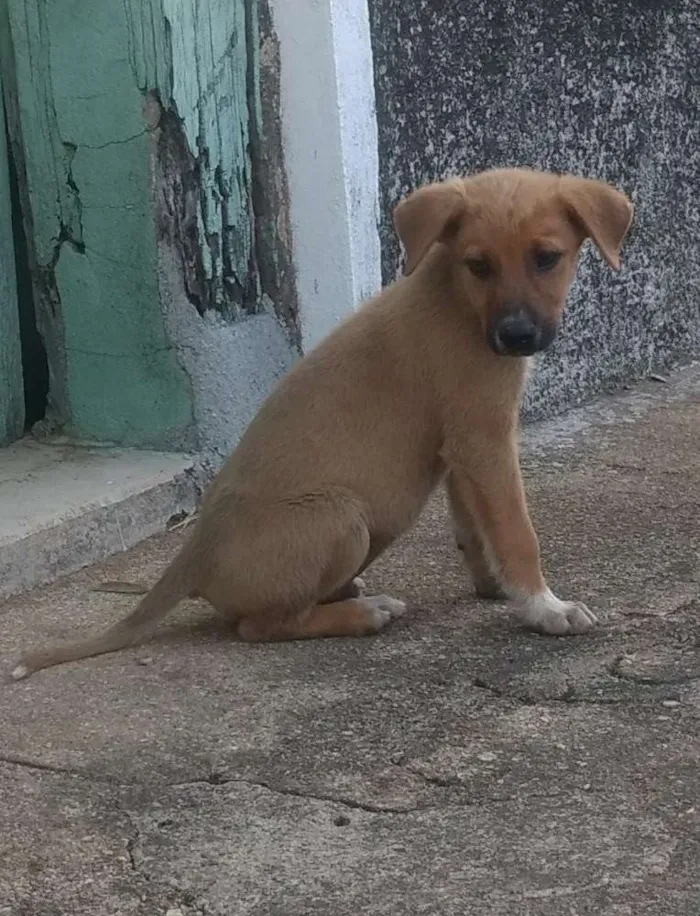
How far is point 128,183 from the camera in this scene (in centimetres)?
466

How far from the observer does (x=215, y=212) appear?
4.78 metres

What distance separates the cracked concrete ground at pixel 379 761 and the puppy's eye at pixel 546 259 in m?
0.90

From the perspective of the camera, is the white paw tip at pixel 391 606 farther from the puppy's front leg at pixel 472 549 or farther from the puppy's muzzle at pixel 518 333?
the puppy's muzzle at pixel 518 333

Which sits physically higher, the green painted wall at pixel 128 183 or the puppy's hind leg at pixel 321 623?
the green painted wall at pixel 128 183

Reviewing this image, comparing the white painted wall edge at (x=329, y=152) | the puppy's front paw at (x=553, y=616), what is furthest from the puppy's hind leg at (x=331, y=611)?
the white painted wall edge at (x=329, y=152)

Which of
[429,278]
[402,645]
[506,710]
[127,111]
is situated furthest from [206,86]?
[506,710]

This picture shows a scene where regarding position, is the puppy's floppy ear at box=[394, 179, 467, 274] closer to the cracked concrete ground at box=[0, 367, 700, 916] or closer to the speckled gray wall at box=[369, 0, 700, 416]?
the cracked concrete ground at box=[0, 367, 700, 916]

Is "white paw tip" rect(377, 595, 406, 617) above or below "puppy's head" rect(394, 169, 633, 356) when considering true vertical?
below

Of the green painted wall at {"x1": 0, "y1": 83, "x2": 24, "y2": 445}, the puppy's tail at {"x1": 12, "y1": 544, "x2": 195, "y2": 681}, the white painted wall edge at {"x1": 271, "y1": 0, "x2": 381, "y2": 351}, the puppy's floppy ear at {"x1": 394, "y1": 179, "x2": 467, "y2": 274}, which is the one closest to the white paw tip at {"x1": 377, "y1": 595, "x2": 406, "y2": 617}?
the puppy's tail at {"x1": 12, "y1": 544, "x2": 195, "y2": 681}

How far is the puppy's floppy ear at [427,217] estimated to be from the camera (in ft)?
11.6

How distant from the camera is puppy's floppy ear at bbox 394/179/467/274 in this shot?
3.54 meters

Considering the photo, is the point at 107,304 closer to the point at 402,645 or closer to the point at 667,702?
the point at 402,645

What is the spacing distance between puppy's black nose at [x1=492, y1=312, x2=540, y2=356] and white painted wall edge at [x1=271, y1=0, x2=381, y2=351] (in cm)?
155

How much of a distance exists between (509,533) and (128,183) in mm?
1800
